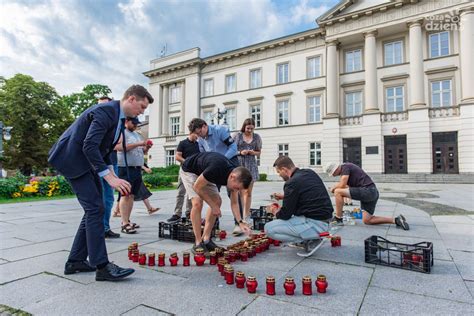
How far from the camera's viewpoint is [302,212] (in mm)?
3656

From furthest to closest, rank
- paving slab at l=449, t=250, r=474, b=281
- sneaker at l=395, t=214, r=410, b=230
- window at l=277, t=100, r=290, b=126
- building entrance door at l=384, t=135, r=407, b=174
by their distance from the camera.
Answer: window at l=277, t=100, r=290, b=126 → building entrance door at l=384, t=135, r=407, b=174 → sneaker at l=395, t=214, r=410, b=230 → paving slab at l=449, t=250, r=474, b=281

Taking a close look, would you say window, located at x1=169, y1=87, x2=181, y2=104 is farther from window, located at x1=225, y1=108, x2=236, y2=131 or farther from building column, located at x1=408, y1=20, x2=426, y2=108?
building column, located at x1=408, y1=20, x2=426, y2=108

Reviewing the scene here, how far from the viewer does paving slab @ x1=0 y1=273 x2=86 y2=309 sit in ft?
7.73

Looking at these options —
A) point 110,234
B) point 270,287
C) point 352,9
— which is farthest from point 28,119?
point 270,287

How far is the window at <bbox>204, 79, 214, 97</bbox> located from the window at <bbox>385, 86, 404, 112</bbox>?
18.8 meters

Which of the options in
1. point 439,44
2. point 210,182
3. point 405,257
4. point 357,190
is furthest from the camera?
point 439,44

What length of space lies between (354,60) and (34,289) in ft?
92.4

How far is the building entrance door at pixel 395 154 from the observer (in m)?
23.0

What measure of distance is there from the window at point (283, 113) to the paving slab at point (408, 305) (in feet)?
89.5

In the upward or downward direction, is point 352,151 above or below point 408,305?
above

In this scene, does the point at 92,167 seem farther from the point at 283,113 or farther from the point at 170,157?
the point at 170,157

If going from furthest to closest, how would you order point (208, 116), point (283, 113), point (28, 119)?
point (208, 116) < point (28, 119) < point (283, 113)

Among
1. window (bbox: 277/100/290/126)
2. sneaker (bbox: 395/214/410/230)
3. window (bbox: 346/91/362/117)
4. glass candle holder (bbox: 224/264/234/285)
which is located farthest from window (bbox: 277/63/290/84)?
glass candle holder (bbox: 224/264/234/285)

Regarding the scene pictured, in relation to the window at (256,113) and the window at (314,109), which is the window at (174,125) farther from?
the window at (314,109)
